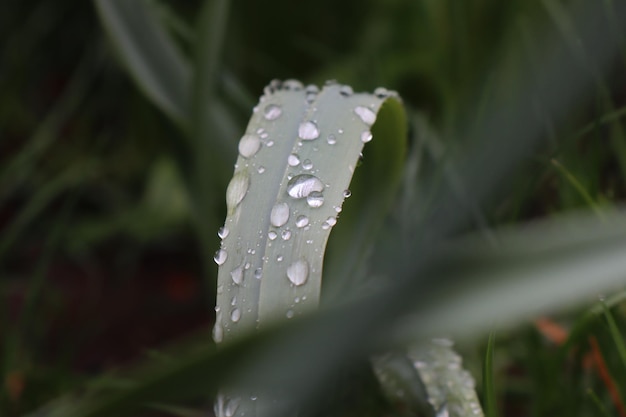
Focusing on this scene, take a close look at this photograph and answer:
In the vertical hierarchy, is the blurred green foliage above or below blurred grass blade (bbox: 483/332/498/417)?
above

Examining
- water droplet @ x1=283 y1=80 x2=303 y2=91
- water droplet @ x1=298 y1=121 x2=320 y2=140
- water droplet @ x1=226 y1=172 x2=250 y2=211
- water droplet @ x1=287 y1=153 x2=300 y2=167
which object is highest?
water droplet @ x1=283 y1=80 x2=303 y2=91

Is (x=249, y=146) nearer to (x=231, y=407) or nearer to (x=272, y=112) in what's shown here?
(x=272, y=112)

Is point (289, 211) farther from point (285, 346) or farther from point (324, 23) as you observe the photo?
point (324, 23)

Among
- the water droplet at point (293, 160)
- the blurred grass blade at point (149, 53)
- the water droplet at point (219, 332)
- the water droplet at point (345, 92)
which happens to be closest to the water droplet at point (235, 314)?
the water droplet at point (219, 332)

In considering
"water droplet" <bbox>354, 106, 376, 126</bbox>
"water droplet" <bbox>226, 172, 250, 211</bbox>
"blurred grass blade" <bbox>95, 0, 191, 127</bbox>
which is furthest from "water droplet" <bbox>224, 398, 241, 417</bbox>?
"blurred grass blade" <bbox>95, 0, 191, 127</bbox>

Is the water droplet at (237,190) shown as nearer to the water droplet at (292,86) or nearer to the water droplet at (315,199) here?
the water droplet at (315,199)

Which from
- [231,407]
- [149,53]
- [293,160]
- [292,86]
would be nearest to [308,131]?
[293,160]

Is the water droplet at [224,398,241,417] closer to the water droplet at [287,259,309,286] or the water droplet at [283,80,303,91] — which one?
the water droplet at [287,259,309,286]
